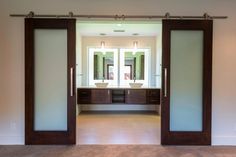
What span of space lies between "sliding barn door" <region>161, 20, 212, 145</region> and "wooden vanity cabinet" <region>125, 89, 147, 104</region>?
2992 millimetres

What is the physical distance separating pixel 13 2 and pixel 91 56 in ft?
13.1

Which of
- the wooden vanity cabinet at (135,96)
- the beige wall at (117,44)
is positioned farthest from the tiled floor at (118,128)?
the beige wall at (117,44)

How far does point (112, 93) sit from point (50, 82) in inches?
129

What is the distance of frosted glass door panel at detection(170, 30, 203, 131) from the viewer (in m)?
4.49

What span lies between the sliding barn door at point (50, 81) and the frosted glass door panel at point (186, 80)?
1779 millimetres

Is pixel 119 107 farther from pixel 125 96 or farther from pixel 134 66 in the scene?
pixel 134 66

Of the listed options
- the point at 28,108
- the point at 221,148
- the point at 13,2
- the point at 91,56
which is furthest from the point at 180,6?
the point at 91,56

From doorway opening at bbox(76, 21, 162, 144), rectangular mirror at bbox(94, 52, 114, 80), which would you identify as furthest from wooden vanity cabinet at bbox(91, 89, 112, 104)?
rectangular mirror at bbox(94, 52, 114, 80)

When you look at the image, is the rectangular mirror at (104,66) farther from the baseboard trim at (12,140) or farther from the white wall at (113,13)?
the baseboard trim at (12,140)

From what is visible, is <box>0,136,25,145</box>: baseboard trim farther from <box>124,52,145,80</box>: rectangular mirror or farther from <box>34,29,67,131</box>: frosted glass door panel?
<box>124,52,145,80</box>: rectangular mirror

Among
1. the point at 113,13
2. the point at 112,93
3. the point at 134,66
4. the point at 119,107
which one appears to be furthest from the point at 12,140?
the point at 134,66

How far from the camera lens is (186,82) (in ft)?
14.8

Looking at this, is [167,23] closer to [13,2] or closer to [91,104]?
[13,2]

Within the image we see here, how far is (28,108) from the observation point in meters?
4.42
